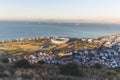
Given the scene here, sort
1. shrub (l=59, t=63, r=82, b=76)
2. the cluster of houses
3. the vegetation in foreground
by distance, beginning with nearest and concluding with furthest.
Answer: the vegetation in foreground, shrub (l=59, t=63, r=82, b=76), the cluster of houses

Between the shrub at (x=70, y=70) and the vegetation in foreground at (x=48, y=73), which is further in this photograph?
the shrub at (x=70, y=70)

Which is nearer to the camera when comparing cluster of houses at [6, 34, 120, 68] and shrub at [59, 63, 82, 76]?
shrub at [59, 63, 82, 76]

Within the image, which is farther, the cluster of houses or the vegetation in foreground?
the cluster of houses

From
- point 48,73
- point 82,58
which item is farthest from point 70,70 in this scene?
point 82,58

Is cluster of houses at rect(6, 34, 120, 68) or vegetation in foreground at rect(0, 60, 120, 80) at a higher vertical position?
vegetation in foreground at rect(0, 60, 120, 80)

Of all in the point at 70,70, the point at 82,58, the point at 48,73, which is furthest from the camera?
the point at 82,58

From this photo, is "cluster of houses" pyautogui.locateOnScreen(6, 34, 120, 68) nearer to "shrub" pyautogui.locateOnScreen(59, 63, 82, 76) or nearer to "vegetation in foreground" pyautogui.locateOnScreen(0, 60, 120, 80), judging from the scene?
"vegetation in foreground" pyautogui.locateOnScreen(0, 60, 120, 80)

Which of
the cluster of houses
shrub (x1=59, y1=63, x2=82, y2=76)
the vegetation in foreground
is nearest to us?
the vegetation in foreground

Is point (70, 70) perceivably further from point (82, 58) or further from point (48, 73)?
point (82, 58)

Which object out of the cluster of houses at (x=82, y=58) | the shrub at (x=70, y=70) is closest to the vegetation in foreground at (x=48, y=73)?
the shrub at (x=70, y=70)

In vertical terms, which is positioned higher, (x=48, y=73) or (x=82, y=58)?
(x=48, y=73)

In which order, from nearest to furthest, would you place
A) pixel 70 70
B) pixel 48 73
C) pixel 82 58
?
1. pixel 48 73
2. pixel 70 70
3. pixel 82 58

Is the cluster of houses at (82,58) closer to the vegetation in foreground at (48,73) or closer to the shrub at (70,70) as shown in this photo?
the vegetation in foreground at (48,73)

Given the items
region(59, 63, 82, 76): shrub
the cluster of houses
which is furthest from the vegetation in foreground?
the cluster of houses
